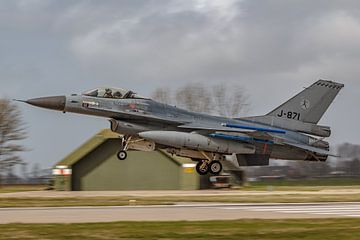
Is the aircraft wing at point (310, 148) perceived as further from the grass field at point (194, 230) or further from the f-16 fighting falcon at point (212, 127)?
the grass field at point (194, 230)

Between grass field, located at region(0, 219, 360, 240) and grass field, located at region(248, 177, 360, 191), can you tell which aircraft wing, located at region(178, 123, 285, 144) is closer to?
grass field, located at region(0, 219, 360, 240)

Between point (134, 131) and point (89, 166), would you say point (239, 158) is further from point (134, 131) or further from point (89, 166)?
point (89, 166)

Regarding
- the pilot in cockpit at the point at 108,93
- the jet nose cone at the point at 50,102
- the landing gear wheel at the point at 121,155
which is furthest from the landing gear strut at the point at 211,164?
the jet nose cone at the point at 50,102

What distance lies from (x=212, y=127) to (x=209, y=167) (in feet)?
6.56

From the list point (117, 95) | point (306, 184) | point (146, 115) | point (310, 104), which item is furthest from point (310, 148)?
point (306, 184)

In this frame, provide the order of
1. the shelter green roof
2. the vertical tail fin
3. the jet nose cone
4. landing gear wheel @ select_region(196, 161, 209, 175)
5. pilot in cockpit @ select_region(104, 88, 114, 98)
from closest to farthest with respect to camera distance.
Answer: the jet nose cone, pilot in cockpit @ select_region(104, 88, 114, 98), landing gear wheel @ select_region(196, 161, 209, 175), the vertical tail fin, the shelter green roof

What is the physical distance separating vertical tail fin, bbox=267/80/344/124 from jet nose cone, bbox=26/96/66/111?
31.8 feet

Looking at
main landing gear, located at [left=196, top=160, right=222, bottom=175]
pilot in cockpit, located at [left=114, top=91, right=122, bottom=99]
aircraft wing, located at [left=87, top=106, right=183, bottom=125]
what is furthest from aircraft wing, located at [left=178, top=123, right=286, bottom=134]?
pilot in cockpit, located at [left=114, top=91, right=122, bottom=99]

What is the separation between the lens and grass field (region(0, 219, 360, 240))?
15547 mm

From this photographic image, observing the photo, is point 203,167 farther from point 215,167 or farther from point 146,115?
point 146,115

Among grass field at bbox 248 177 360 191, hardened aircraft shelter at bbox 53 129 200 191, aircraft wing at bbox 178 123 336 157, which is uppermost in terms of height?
aircraft wing at bbox 178 123 336 157

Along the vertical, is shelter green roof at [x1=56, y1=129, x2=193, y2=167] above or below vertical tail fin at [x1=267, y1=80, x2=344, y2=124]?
below

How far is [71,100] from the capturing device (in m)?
28.5

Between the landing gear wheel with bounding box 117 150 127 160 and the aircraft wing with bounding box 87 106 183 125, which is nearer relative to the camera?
the landing gear wheel with bounding box 117 150 127 160
